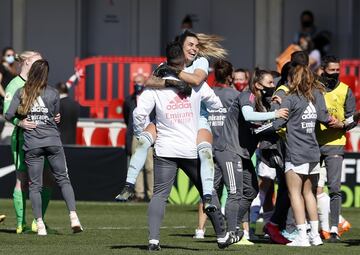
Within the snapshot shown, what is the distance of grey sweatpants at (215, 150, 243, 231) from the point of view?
46.4ft

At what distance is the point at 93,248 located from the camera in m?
13.3

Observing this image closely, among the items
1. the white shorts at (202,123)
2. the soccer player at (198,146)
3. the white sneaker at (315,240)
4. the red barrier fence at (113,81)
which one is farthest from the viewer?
the red barrier fence at (113,81)

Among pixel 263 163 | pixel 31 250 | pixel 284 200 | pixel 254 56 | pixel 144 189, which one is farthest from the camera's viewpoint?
pixel 254 56

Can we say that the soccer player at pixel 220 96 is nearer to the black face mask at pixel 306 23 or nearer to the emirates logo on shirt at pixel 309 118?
the emirates logo on shirt at pixel 309 118

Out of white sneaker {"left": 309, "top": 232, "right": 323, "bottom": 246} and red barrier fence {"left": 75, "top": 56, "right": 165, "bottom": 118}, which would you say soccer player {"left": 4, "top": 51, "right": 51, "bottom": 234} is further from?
red barrier fence {"left": 75, "top": 56, "right": 165, "bottom": 118}

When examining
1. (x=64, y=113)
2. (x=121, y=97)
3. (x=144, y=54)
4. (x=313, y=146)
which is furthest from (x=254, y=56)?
(x=313, y=146)

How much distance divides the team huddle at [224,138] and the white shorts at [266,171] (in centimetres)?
1

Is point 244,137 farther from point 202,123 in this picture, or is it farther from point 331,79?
point 331,79

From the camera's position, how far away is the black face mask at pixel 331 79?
15.2 m

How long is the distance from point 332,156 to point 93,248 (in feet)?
10.2

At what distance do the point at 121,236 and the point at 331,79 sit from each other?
2887mm

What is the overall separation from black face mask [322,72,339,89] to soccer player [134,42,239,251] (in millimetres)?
2716

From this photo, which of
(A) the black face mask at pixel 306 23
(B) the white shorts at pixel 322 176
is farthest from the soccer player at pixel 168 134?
(A) the black face mask at pixel 306 23

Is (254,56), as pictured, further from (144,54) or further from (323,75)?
(323,75)
